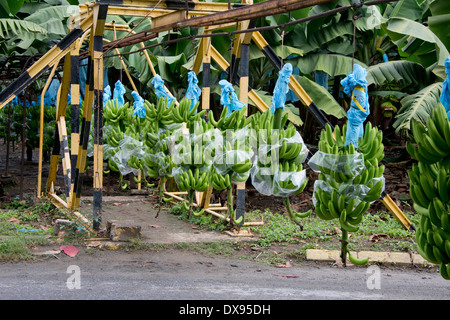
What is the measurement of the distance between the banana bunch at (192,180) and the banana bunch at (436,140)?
329cm

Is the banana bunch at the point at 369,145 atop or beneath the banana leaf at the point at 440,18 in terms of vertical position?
beneath

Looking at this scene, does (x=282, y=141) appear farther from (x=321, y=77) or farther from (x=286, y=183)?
(x=321, y=77)

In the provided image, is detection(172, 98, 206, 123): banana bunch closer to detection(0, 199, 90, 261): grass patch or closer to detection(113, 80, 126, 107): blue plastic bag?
detection(0, 199, 90, 261): grass patch

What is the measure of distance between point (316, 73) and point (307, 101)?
5.14m

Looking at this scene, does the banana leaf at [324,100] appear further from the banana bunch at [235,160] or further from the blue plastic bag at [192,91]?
the banana bunch at [235,160]

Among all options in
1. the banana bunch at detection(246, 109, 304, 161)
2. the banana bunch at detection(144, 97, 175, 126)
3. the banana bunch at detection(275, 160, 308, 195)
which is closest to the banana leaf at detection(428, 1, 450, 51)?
the banana bunch at detection(144, 97, 175, 126)

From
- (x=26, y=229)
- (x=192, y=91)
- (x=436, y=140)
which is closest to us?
(x=436, y=140)

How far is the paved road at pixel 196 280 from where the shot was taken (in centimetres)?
511

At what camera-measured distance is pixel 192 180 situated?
235 inches

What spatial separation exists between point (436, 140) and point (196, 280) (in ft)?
11.6

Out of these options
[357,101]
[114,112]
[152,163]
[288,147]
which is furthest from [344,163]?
[114,112]

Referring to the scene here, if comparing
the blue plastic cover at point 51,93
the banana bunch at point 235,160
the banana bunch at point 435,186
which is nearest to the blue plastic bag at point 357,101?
the banana bunch at point 435,186

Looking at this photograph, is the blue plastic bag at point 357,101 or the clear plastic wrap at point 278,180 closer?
the blue plastic bag at point 357,101

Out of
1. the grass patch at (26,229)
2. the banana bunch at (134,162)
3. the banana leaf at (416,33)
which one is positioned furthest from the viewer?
the banana bunch at (134,162)
